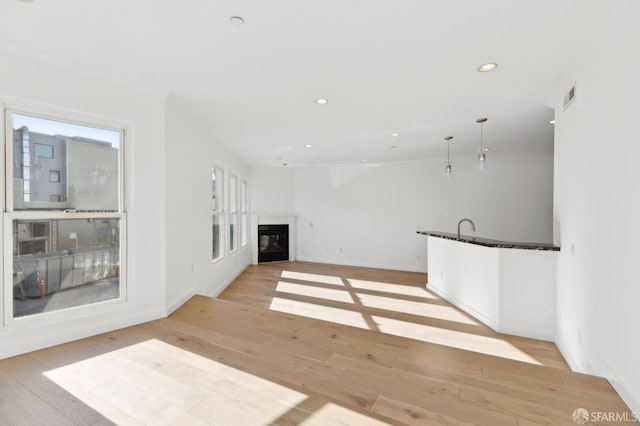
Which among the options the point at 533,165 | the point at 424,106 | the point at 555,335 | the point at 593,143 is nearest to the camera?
the point at 593,143

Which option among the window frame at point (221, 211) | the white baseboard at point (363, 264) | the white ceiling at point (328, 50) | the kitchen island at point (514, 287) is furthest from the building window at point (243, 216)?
the kitchen island at point (514, 287)

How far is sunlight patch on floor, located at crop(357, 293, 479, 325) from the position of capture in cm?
389

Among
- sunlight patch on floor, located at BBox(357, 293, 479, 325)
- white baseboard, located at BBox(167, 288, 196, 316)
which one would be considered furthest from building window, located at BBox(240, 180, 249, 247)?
sunlight patch on floor, located at BBox(357, 293, 479, 325)

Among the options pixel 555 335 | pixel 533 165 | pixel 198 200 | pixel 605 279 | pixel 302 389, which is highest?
pixel 533 165

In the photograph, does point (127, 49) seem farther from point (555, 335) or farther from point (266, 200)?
point (266, 200)

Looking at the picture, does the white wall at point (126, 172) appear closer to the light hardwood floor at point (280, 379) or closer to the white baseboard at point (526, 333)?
the light hardwood floor at point (280, 379)

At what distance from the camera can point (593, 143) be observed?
6.79 ft

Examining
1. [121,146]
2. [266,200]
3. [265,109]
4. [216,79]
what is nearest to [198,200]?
[121,146]

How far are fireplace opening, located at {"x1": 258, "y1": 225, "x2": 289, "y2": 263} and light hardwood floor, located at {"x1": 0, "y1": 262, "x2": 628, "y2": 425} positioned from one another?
15.1ft

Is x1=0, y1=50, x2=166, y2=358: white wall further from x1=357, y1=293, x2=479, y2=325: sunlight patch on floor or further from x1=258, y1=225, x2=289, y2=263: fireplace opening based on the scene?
x1=258, y1=225, x2=289, y2=263: fireplace opening

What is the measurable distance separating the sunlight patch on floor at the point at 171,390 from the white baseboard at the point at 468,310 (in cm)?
287

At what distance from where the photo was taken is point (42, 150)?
2.38m

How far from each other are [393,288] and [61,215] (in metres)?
4.86

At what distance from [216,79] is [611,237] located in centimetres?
328
